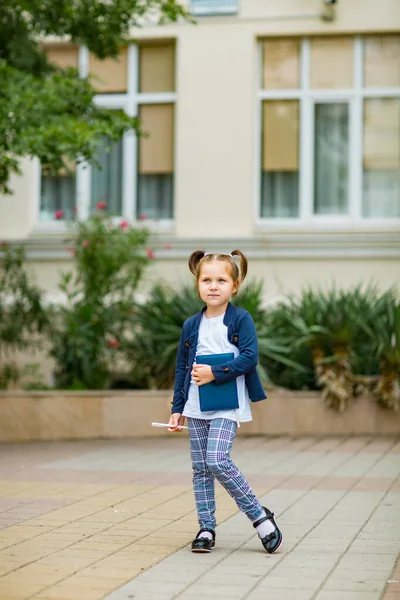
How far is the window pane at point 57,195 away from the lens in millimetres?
16000

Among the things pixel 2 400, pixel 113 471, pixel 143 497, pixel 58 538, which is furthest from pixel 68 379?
pixel 58 538

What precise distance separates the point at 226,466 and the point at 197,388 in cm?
45

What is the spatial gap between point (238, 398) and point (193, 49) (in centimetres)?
994

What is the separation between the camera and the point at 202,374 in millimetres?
6090

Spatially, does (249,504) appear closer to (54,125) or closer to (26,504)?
(26,504)

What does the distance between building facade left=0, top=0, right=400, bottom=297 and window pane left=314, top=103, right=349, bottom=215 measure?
0.04ft

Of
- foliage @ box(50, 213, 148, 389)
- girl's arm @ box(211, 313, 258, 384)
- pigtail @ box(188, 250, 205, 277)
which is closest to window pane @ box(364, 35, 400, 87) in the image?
foliage @ box(50, 213, 148, 389)

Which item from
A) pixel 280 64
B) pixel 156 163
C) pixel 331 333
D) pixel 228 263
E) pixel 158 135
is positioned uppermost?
pixel 280 64

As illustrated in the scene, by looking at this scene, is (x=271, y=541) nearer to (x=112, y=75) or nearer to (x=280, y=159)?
(x=280, y=159)

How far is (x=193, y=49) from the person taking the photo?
1536 centimetres

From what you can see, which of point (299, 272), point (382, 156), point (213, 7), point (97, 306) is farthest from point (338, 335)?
point (213, 7)

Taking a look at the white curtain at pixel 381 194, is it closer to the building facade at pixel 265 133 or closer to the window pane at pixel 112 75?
the building facade at pixel 265 133

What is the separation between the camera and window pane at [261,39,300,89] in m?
15.5

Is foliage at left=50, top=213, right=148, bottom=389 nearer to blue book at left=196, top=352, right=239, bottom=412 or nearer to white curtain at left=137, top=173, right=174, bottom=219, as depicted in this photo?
white curtain at left=137, top=173, right=174, bottom=219
